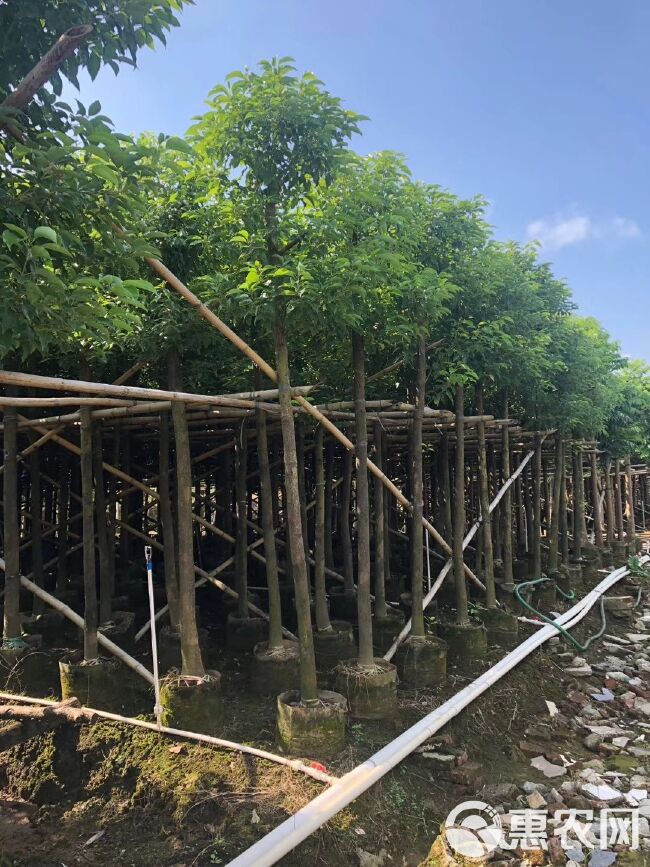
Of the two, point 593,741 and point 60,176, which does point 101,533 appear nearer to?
point 60,176

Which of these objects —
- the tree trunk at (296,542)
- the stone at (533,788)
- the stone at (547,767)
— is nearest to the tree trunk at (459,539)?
the stone at (547,767)

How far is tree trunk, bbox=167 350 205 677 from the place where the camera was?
5555 millimetres

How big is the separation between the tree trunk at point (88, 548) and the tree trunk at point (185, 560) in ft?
3.03

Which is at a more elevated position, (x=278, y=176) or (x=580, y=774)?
(x=278, y=176)

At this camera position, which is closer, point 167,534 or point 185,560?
point 185,560

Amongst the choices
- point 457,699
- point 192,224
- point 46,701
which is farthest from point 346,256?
point 46,701

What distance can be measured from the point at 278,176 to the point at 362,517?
3315 millimetres

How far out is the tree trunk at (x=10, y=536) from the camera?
240 inches

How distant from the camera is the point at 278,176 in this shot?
527cm

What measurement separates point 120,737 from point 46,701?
3.34 feet

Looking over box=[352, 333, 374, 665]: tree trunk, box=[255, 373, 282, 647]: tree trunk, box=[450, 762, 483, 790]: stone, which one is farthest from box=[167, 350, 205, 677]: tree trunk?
box=[450, 762, 483, 790]: stone

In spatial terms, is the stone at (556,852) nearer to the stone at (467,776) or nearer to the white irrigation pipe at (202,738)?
the stone at (467,776)

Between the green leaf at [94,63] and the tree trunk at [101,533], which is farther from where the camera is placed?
the tree trunk at [101,533]

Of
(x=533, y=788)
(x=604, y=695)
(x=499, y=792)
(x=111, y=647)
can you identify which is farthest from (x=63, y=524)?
(x=604, y=695)
